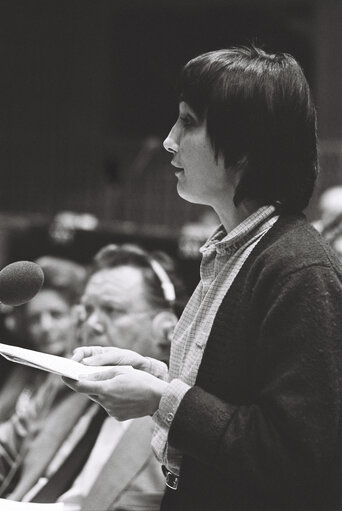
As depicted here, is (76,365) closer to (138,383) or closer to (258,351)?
(138,383)

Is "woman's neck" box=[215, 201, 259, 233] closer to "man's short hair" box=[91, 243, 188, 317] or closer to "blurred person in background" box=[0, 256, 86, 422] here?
"man's short hair" box=[91, 243, 188, 317]

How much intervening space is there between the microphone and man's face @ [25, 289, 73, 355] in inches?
58.9

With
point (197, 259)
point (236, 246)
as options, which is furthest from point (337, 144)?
point (236, 246)

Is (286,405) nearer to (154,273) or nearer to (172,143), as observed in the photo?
(172,143)

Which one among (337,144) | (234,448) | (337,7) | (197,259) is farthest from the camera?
(337,7)

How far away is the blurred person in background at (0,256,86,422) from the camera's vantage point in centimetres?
281

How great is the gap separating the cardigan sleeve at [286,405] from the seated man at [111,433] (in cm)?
76

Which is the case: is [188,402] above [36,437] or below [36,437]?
above

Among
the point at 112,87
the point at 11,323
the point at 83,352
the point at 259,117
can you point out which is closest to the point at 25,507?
the point at 83,352

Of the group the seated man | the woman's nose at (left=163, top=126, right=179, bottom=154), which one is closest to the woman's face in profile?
the woman's nose at (left=163, top=126, right=179, bottom=154)

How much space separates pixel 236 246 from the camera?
1260mm

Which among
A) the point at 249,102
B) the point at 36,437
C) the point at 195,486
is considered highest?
the point at 249,102

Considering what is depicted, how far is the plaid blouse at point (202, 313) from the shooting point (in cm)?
120

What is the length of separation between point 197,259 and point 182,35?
513 cm
